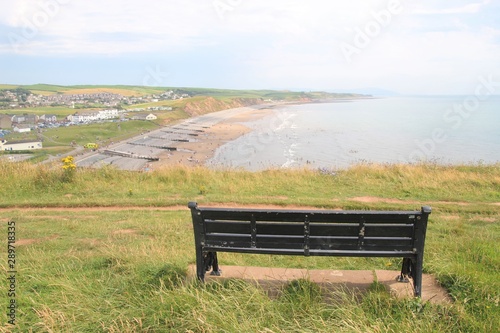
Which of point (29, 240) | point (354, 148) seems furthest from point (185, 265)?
point (354, 148)

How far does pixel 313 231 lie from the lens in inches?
140

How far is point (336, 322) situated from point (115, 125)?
69560 millimetres

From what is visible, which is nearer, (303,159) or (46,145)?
(303,159)

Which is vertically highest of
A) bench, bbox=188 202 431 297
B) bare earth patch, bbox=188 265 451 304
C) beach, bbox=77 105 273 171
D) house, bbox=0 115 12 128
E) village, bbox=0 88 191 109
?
village, bbox=0 88 191 109

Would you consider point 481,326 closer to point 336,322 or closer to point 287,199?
point 336,322

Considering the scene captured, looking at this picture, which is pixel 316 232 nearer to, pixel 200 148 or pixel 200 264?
pixel 200 264

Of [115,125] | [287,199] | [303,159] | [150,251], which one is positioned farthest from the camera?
[115,125]

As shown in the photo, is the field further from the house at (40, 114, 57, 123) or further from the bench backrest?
the house at (40, 114, 57, 123)

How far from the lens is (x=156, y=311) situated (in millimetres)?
3166

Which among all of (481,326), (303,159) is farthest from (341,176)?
(303,159)

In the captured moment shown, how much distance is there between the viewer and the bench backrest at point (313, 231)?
11.3 ft

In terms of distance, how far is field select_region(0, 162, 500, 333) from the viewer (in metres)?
3.02

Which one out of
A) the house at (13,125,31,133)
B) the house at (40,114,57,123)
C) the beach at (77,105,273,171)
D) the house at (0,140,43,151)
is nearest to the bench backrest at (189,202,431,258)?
the beach at (77,105,273,171)

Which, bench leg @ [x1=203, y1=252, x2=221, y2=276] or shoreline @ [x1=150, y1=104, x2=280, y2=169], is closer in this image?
bench leg @ [x1=203, y1=252, x2=221, y2=276]
